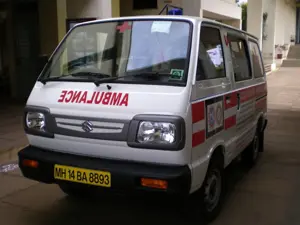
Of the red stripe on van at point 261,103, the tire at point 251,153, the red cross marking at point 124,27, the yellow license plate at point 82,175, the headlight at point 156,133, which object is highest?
the red cross marking at point 124,27

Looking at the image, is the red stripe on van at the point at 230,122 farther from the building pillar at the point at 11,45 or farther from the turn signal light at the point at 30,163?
the building pillar at the point at 11,45

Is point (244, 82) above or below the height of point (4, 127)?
above

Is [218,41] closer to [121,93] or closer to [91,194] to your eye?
[121,93]

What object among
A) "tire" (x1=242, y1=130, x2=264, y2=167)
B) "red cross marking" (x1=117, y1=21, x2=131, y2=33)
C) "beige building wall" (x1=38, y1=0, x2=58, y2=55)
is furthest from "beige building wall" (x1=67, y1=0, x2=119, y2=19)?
"red cross marking" (x1=117, y1=21, x2=131, y2=33)

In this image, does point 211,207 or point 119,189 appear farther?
point 211,207

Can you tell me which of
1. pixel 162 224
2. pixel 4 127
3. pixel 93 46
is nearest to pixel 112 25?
pixel 93 46

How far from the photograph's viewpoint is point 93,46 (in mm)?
3912

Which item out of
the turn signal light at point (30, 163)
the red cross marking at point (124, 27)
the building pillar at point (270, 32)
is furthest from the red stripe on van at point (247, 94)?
the building pillar at point (270, 32)

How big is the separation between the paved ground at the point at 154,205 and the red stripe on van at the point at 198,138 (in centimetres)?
92

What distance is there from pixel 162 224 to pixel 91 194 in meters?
1.08

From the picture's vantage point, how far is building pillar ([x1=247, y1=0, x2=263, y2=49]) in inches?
922

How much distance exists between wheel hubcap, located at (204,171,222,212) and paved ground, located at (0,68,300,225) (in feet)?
0.64

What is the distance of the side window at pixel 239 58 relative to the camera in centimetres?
446

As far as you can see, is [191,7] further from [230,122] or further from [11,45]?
[230,122]
